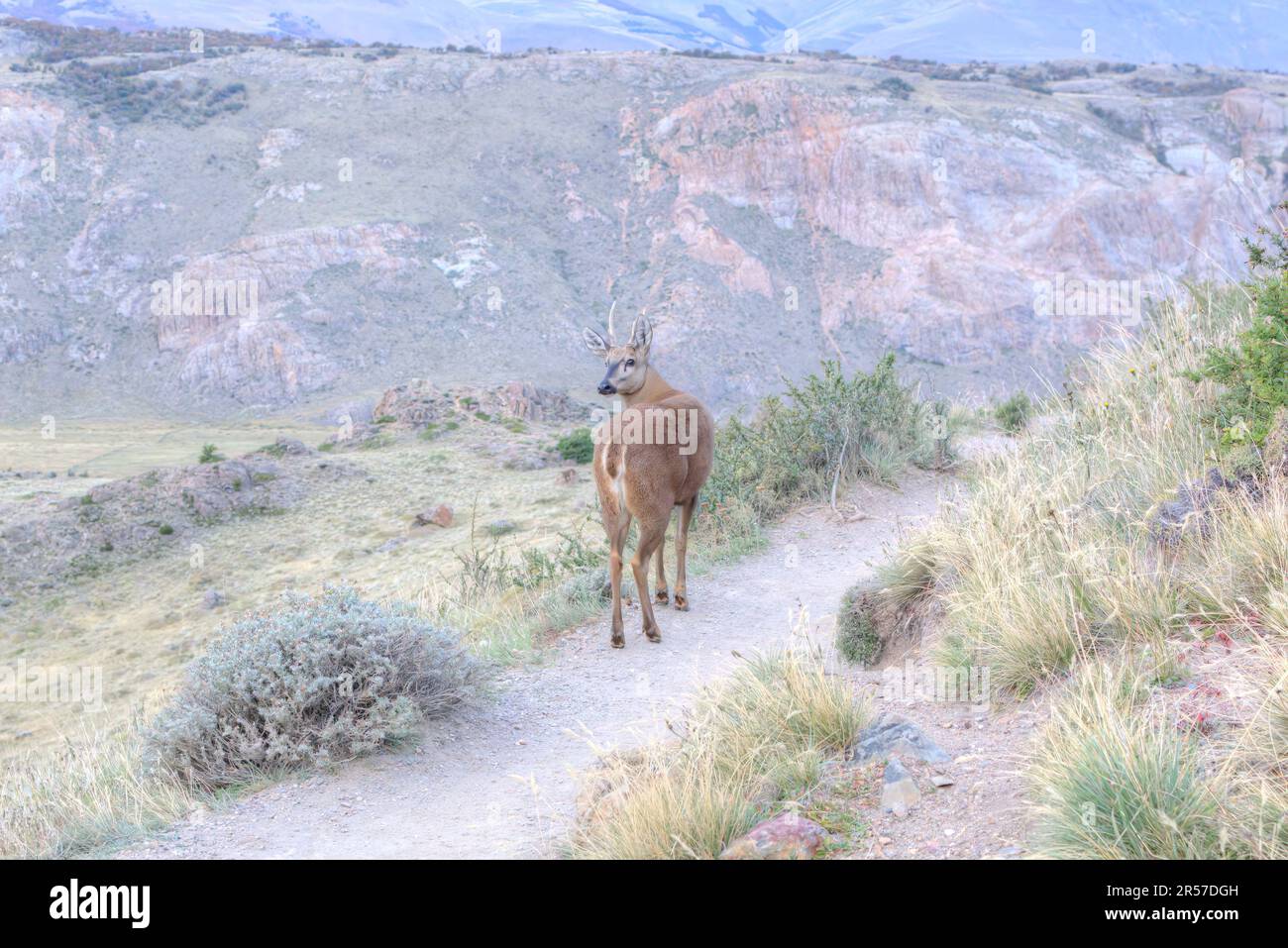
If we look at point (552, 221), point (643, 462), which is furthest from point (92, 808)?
point (552, 221)

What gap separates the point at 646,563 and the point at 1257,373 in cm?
382

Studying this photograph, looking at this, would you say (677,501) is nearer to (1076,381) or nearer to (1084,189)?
(1076,381)

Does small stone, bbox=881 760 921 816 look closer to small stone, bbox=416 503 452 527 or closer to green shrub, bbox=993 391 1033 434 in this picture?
green shrub, bbox=993 391 1033 434

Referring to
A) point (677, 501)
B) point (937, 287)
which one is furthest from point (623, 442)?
point (937, 287)

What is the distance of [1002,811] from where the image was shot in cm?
347

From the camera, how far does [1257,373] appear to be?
5.47 meters

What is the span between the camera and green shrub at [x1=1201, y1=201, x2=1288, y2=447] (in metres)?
5.32

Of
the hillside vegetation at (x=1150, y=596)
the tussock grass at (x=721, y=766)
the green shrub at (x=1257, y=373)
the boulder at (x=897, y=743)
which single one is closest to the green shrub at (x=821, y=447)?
the hillside vegetation at (x=1150, y=596)

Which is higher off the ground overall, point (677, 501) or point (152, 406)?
point (677, 501)

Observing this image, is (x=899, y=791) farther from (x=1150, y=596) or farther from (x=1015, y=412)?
(x=1015, y=412)

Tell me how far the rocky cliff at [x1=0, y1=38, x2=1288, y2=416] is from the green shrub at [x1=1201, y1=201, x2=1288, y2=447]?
36.1 metres
